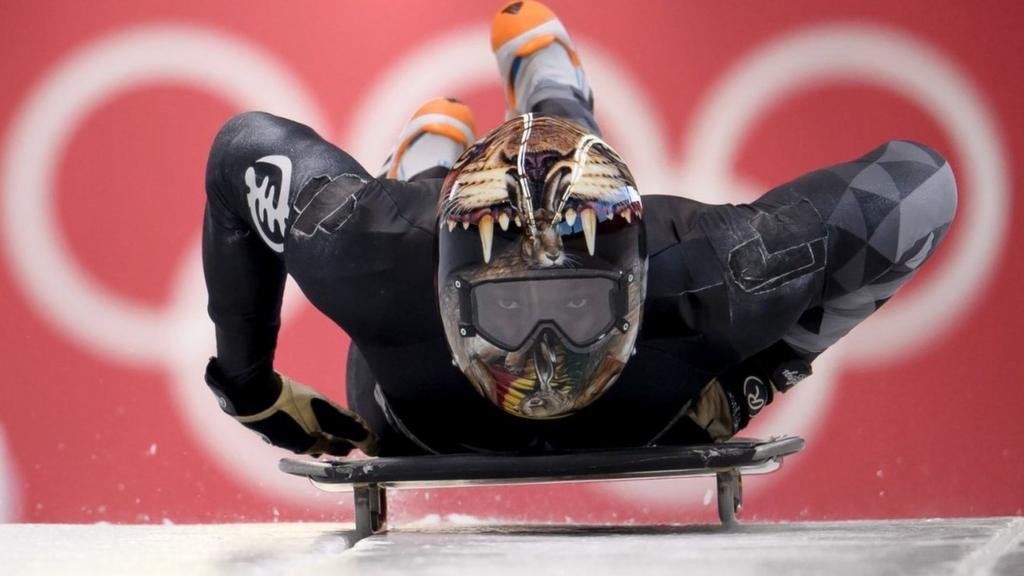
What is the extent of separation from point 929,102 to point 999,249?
0.55 m

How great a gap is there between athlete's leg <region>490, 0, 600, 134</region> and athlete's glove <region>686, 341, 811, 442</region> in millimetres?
931

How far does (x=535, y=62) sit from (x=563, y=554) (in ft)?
7.10

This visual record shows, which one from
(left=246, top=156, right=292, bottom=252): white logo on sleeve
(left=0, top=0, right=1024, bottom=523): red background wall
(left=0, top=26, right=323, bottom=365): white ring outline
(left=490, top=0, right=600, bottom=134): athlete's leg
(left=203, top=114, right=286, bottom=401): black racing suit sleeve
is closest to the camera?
(left=246, top=156, right=292, bottom=252): white logo on sleeve

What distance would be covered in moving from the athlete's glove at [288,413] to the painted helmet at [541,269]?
0.63m

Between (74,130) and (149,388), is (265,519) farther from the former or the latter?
(74,130)

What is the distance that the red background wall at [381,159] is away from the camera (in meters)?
4.30

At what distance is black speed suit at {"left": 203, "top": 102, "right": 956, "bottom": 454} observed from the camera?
221 cm

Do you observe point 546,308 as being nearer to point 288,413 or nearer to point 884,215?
point 884,215

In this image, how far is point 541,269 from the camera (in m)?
2.03

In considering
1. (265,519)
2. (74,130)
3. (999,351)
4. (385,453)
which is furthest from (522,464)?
(74,130)

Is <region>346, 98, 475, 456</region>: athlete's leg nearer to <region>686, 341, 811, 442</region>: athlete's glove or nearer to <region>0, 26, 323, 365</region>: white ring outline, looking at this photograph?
<region>686, 341, 811, 442</region>: athlete's glove

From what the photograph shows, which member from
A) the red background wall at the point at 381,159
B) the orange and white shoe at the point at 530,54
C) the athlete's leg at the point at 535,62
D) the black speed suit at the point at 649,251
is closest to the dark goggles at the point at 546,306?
the black speed suit at the point at 649,251

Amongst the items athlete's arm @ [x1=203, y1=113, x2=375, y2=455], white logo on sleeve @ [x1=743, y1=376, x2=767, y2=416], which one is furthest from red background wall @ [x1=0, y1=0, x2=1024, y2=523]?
athlete's arm @ [x1=203, y1=113, x2=375, y2=455]

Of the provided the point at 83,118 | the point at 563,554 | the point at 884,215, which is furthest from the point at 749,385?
the point at 83,118
